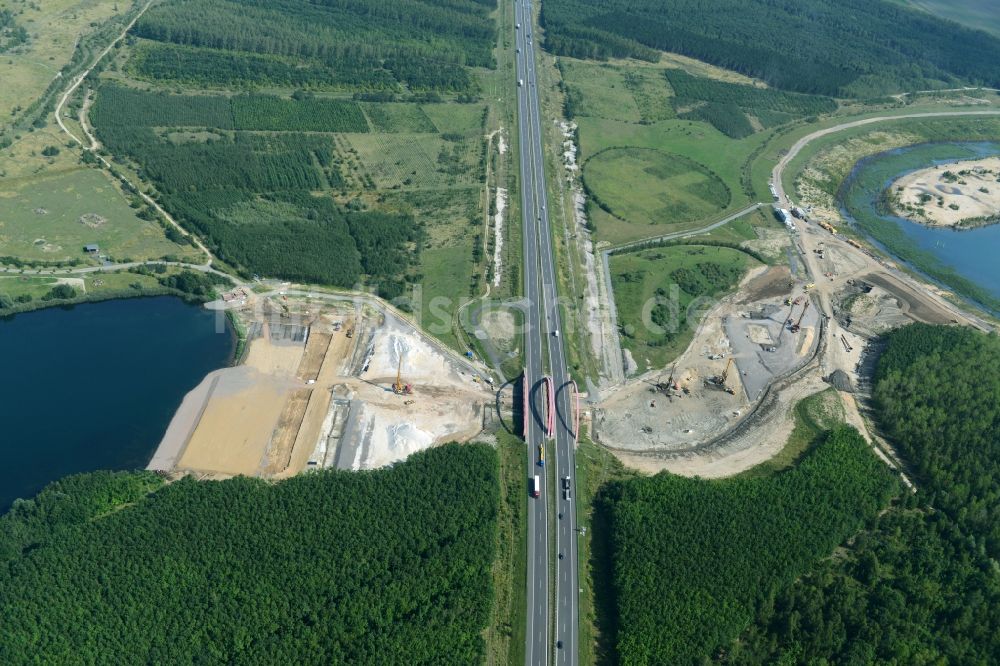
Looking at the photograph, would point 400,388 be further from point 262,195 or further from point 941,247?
point 941,247

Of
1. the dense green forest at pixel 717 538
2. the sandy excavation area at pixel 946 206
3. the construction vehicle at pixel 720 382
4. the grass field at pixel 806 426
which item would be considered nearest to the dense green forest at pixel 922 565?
the dense green forest at pixel 717 538

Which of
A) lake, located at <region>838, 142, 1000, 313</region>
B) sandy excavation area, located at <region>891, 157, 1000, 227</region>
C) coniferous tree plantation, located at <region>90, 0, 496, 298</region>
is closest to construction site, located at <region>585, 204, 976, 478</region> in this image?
lake, located at <region>838, 142, 1000, 313</region>

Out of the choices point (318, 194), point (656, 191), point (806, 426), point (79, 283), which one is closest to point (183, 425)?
point (79, 283)

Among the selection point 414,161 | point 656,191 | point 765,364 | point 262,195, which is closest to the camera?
point 765,364

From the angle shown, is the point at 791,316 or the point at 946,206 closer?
the point at 791,316

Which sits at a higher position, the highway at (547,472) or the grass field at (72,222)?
the grass field at (72,222)

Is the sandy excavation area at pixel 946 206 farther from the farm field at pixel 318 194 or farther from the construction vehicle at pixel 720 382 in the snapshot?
the farm field at pixel 318 194
